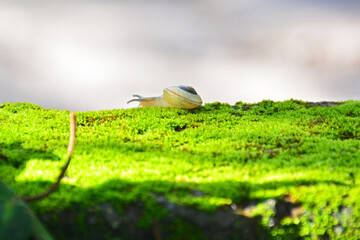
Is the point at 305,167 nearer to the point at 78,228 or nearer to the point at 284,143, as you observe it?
the point at 284,143

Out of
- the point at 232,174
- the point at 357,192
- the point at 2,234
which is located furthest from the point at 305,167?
the point at 2,234

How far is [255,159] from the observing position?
4223mm

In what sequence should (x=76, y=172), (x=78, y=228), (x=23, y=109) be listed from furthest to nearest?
(x=23, y=109) → (x=76, y=172) → (x=78, y=228)

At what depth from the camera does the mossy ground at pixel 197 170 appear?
124 inches

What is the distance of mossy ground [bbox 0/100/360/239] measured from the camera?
3.14 meters

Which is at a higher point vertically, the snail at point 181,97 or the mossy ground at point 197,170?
the snail at point 181,97

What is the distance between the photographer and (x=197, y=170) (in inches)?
145

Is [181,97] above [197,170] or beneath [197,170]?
above

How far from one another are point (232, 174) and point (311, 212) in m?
0.97

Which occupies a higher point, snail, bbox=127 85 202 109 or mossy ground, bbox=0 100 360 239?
snail, bbox=127 85 202 109

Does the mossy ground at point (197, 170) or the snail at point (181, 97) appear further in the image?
the snail at point (181, 97)

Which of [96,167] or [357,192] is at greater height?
[357,192]

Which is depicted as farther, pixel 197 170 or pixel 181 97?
pixel 181 97

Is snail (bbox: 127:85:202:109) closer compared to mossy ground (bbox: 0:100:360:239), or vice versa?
mossy ground (bbox: 0:100:360:239)
